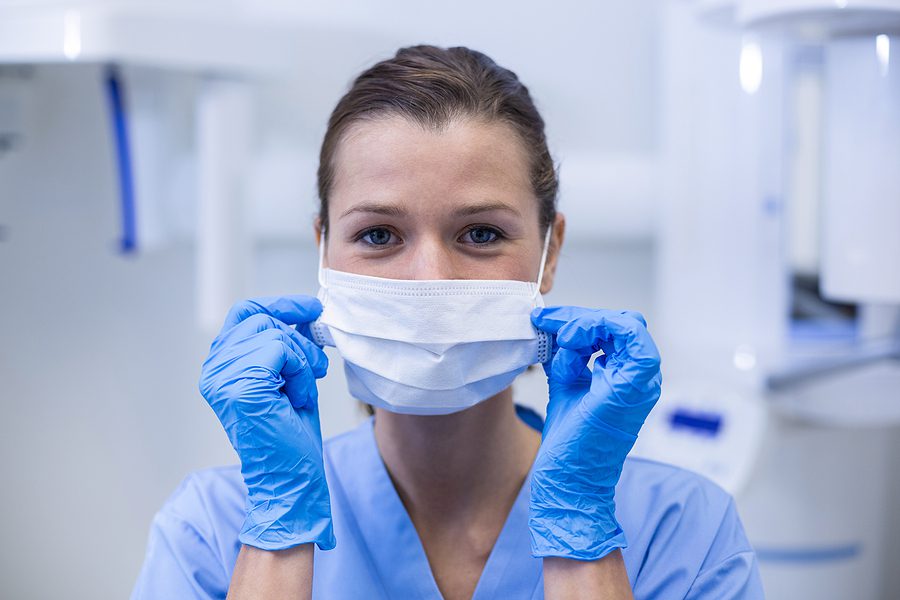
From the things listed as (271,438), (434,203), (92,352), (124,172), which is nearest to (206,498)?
(271,438)

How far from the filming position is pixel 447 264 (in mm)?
1079

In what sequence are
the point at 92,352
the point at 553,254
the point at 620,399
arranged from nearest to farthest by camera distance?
the point at 620,399, the point at 553,254, the point at 92,352

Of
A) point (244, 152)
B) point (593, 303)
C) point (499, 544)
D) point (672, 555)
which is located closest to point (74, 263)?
point (244, 152)

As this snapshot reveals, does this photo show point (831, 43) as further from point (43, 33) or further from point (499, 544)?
point (43, 33)

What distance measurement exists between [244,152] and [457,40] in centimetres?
55

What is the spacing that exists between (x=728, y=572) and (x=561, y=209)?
99 centimetres

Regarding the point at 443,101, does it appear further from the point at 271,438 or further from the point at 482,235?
the point at 271,438

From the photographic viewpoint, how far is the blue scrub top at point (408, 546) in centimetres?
112

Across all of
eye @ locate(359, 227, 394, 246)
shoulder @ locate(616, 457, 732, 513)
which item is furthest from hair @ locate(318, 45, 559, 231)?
shoulder @ locate(616, 457, 732, 513)

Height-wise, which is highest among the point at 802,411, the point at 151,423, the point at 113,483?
the point at 802,411

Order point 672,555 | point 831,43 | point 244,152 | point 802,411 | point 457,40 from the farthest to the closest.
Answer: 1. point 457,40
2. point 244,152
3. point 802,411
4. point 831,43
5. point 672,555

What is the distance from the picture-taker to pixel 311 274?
7.00 ft

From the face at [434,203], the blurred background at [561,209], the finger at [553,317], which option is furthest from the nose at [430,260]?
the blurred background at [561,209]

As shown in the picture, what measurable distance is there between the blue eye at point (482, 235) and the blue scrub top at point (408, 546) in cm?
31
